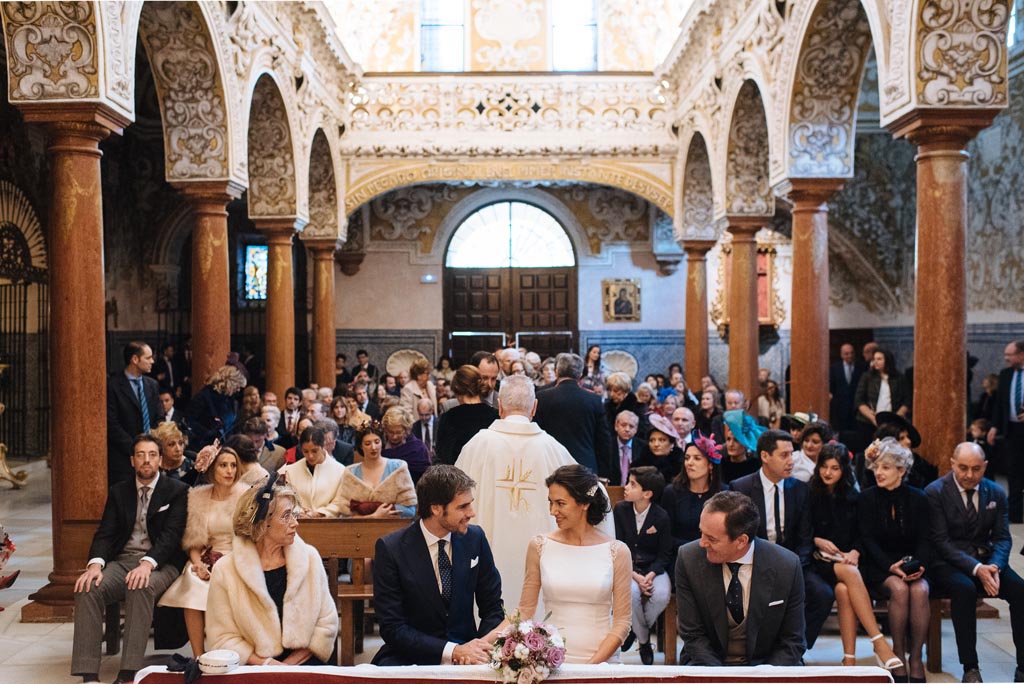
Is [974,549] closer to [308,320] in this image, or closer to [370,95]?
[370,95]

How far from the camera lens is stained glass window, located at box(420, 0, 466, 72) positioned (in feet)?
61.7

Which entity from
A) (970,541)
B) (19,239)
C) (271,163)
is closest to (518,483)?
(970,541)

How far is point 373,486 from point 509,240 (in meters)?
14.3

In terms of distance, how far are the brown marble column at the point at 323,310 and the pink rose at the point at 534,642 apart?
13632 millimetres

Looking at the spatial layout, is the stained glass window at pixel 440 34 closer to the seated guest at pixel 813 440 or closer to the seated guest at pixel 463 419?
the seated guest at pixel 813 440

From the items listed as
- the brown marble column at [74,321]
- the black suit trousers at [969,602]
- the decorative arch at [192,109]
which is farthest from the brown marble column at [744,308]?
the brown marble column at [74,321]

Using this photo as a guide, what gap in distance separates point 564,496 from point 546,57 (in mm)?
15760

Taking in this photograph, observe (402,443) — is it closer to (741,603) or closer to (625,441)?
(625,441)

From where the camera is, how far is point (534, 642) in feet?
10.1

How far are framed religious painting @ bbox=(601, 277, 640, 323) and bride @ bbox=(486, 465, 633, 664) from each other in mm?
15631

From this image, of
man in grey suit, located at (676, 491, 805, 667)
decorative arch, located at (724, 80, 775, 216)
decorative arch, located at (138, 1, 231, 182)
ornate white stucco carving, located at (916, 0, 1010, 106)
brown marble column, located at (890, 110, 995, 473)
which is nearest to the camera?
man in grey suit, located at (676, 491, 805, 667)

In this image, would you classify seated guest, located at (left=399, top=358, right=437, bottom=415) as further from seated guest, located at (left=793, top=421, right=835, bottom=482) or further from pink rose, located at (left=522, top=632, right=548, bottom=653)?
pink rose, located at (left=522, top=632, right=548, bottom=653)

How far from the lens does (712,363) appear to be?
63.6 ft

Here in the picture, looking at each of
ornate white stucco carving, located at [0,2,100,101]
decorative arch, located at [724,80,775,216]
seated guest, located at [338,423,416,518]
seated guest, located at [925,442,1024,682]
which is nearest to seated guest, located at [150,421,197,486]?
seated guest, located at [338,423,416,518]
